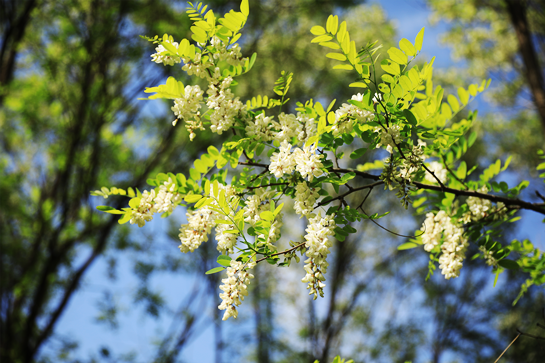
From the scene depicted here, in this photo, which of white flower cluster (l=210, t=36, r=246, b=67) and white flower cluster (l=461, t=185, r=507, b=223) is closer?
white flower cluster (l=210, t=36, r=246, b=67)

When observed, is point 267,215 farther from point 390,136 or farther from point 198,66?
point 198,66

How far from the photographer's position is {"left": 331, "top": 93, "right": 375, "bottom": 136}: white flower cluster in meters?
1.21

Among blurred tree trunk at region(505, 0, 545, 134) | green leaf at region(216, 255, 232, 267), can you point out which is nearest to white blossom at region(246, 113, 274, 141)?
green leaf at region(216, 255, 232, 267)

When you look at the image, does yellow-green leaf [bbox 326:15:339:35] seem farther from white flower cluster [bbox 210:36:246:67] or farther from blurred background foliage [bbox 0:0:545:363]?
blurred background foliage [bbox 0:0:545:363]

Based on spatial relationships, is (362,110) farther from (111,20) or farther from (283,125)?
(111,20)

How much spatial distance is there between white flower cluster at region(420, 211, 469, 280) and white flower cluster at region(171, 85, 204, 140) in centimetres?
113

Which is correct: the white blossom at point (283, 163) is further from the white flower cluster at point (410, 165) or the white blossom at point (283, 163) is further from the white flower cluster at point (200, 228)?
the white flower cluster at point (410, 165)

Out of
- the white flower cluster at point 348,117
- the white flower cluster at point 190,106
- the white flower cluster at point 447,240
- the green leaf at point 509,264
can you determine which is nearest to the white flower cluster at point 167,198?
the white flower cluster at point 190,106

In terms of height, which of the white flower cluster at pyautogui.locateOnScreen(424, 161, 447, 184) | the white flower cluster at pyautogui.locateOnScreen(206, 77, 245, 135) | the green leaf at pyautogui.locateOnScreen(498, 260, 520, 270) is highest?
the white flower cluster at pyautogui.locateOnScreen(424, 161, 447, 184)

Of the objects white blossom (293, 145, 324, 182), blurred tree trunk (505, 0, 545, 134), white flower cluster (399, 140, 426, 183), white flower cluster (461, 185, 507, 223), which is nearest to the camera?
white blossom (293, 145, 324, 182)

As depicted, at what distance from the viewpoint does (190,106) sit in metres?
1.34

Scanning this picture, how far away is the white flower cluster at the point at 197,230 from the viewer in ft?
4.39

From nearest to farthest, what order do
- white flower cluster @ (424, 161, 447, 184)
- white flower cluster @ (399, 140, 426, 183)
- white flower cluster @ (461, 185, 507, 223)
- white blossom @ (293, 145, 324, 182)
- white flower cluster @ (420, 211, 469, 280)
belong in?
white blossom @ (293, 145, 324, 182), white flower cluster @ (399, 140, 426, 183), white flower cluster @ (420, 211, 469, 280), white flower cluster @ (461, 185, 507, 223), white flower cluster @ (424, 161, 447, 184)

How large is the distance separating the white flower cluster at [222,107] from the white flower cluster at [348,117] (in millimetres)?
356
